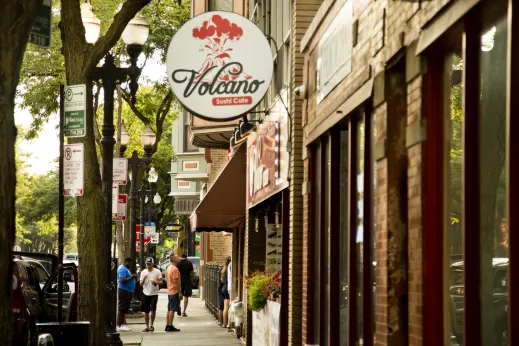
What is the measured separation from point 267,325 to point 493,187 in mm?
10816

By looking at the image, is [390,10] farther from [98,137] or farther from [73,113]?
[98,137]

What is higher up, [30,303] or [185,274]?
[30,303]

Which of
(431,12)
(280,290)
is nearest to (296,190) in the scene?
(280,290)

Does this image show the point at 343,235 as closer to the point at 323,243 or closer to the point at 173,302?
the point at 323,243

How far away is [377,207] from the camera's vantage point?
29.2ft

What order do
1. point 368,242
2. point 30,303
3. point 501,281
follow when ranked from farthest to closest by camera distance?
point 30,303
point 368,242
point 501,281

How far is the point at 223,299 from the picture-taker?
1108 inches

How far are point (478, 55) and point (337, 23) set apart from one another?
191 inches

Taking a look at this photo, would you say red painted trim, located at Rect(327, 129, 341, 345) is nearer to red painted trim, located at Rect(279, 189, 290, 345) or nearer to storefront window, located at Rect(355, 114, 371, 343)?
storefront window, located at Rect(355, 114, 371, 343)

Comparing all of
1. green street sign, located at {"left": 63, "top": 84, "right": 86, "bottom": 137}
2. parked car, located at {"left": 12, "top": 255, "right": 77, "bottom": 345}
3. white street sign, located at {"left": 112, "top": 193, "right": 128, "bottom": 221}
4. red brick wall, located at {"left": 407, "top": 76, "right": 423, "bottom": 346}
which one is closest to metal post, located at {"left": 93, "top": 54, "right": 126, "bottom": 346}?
parked car, located at {"left": 12, "top": 255, "right": 77, "bottom": 345}

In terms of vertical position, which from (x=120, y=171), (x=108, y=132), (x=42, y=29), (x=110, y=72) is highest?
(x=110, y=72)

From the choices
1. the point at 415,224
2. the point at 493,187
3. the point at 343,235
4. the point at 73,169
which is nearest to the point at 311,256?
the point at 343,235

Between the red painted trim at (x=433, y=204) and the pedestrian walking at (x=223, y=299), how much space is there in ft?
64.5

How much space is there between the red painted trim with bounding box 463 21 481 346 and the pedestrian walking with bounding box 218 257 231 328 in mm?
20623
